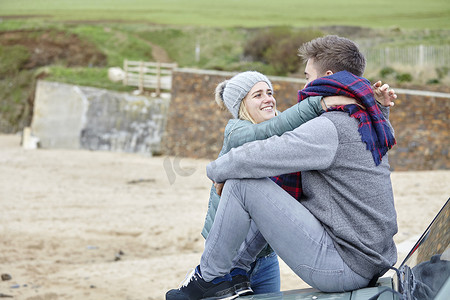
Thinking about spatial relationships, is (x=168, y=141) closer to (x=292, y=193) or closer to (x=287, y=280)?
(x=287, y=280)

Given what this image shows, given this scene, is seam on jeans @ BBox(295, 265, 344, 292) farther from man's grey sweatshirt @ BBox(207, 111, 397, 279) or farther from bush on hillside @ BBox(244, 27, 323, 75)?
bush on hillside @ BBox(244, 27, 323, 75)

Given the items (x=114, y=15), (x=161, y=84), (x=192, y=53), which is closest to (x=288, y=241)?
(x=161, y=84)

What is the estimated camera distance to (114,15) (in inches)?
1305

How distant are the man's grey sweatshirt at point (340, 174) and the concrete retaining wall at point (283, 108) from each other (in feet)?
39.7

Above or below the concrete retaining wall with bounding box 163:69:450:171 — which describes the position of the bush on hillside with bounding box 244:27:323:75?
above

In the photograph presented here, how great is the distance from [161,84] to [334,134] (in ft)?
60.1

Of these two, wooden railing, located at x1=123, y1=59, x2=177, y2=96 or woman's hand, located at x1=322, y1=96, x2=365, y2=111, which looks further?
wooden railing, located at x1=123, y1=59, x2=177, y2=96

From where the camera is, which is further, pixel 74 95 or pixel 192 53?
pixel 192 53

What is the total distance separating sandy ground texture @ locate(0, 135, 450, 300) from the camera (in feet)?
18.8

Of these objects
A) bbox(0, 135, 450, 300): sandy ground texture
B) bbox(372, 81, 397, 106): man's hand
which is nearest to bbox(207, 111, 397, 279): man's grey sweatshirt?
bbox(372, 81, 397, 106): man's hand

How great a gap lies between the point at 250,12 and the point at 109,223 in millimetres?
25021

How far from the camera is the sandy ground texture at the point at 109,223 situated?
573cm

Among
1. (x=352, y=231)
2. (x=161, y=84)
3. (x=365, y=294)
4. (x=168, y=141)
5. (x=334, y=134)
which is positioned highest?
(x=334, y=134)

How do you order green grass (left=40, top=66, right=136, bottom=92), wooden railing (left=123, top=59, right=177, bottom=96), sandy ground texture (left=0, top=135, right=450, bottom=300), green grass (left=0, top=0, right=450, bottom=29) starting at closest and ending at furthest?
sandy ground texture (left=0, top=135, right=450, bottom=300)
wooden railing (left=123, top=59, right=177, bottom=96)
green grass (left=40, top=66, right=136, bottom=92)
green grass (left=0, top=0, right=450, bottom=29)
